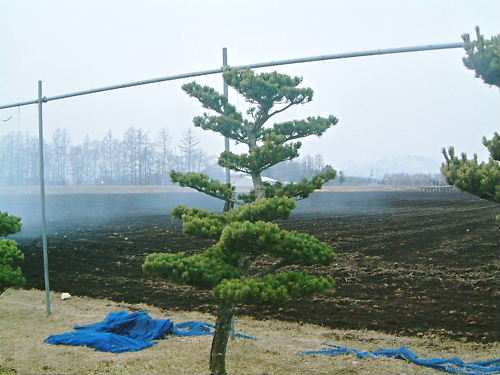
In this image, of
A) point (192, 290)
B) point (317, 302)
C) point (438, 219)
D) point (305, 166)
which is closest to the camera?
point (305, 166)

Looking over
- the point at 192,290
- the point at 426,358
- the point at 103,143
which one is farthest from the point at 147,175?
the point at 426,358

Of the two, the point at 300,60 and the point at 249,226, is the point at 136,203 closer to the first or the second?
the point at 300,60

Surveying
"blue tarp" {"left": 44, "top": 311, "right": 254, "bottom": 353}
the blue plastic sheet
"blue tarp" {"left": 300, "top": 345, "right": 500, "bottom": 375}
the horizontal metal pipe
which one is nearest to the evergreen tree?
the horizontal metal pipe

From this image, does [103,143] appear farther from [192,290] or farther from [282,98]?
[282,98]

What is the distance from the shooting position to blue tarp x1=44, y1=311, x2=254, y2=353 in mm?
3748

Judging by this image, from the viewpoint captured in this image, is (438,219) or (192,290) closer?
(192,290)

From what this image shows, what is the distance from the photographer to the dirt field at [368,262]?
4535 millimetres

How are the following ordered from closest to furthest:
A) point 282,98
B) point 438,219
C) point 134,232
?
point 282,98 → point 438,219 → point 134,232

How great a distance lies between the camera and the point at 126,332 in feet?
13.5

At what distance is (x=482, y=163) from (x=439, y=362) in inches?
61.3

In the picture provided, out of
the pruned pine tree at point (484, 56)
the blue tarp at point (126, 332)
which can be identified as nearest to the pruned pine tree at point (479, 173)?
the pruned pine tree at point (484, 56)

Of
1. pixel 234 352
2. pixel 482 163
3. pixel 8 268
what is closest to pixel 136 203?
pixel 8 268

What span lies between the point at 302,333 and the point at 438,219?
3256 millimetres

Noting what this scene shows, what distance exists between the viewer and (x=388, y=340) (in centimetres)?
399
